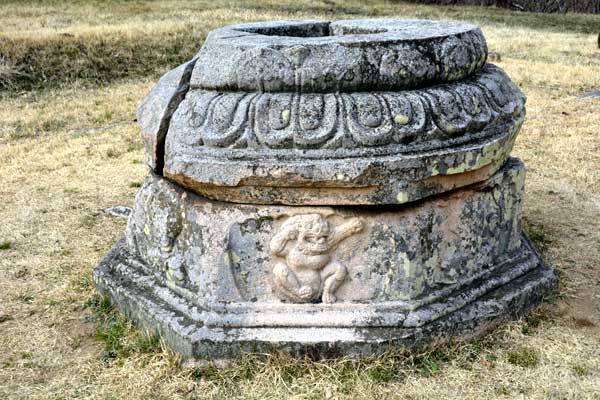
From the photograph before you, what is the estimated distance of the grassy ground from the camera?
3131mm

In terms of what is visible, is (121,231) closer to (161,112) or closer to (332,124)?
(161,112)

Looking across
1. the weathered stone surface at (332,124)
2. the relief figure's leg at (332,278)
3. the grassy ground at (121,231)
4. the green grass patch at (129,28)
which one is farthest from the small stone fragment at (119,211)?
the green grass patch at (129,28)

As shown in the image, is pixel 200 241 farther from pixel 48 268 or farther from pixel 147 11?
pixel 147 11

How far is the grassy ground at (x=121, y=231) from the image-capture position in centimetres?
313

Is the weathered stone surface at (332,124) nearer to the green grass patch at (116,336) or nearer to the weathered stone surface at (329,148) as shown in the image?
the weathered stone surface at (329,148)

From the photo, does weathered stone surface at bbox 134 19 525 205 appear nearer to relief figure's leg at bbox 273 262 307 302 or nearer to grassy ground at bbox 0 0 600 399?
relief figure's leg at bbox 273 262 307 302

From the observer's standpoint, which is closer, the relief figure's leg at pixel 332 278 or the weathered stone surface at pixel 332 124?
the weathered stone surface at pixel 332 124

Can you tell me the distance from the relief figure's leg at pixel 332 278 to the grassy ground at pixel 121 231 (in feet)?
1.06

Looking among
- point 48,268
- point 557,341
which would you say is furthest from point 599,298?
point 48,268

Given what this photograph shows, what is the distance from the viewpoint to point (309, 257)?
3223 millimetres

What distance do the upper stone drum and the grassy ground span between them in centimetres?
16

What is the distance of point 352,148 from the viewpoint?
305 cm

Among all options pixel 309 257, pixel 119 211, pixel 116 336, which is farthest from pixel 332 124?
pixel 119 211

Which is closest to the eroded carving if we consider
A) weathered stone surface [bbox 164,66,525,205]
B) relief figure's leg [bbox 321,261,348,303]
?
weathered stone surface [bbox 164,66,525,205]
